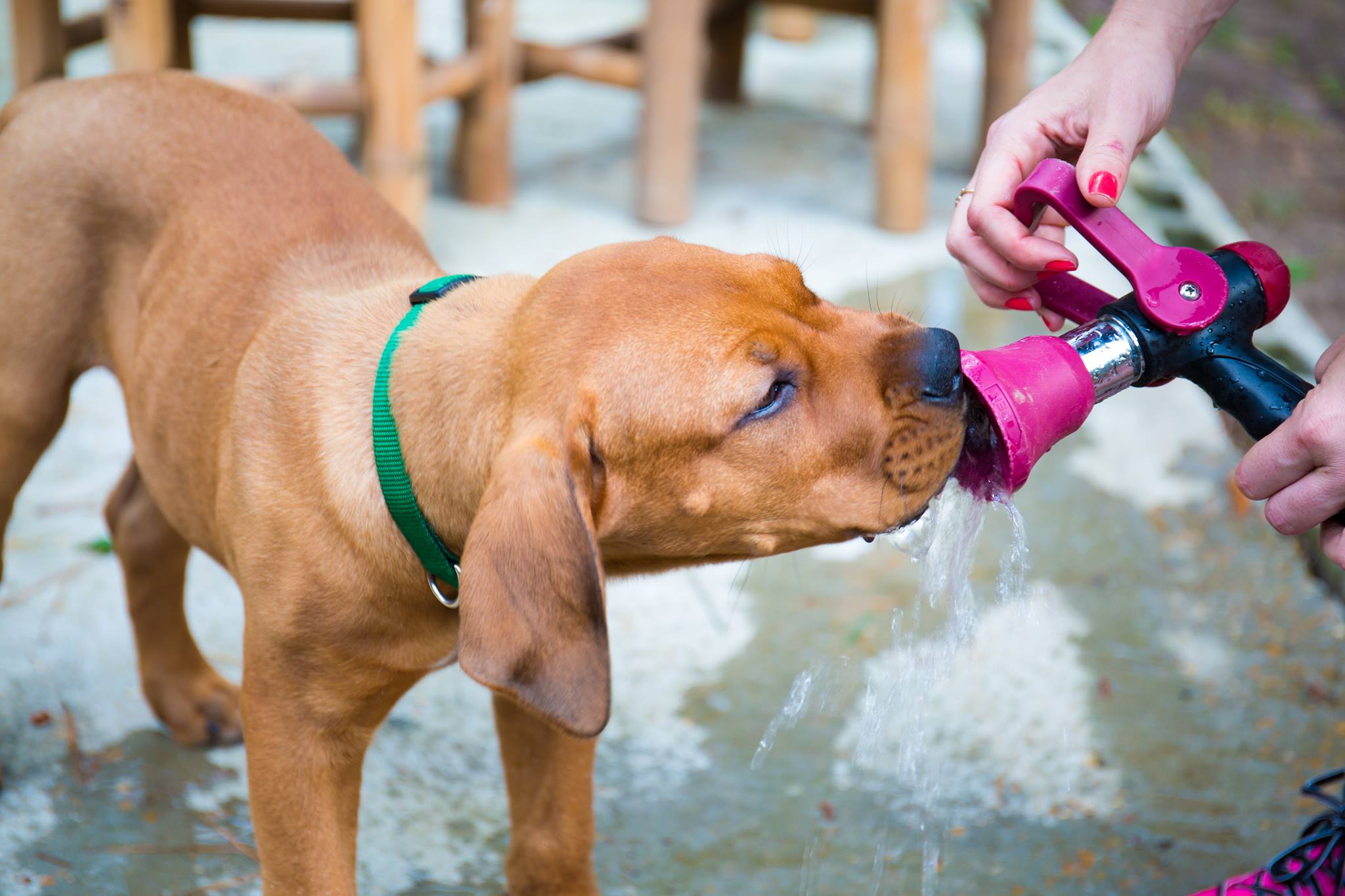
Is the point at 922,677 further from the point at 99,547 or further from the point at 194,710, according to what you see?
the point at 99,547

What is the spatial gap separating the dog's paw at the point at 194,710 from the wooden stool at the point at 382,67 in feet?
7.20

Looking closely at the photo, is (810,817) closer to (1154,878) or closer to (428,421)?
(1154,878)

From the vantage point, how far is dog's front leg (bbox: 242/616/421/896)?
7.32 feet

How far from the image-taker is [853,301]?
17.4ft

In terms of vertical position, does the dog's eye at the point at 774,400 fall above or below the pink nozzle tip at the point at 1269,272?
below

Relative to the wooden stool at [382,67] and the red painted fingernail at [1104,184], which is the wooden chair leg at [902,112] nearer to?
the wooden stool at [382,67]

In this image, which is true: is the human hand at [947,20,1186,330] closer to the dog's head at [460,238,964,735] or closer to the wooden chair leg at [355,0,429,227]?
the dog's head at [460,238,964,735]

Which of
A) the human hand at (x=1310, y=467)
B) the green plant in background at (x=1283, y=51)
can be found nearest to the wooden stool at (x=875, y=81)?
the green plant in background at (x=1283, y=51)

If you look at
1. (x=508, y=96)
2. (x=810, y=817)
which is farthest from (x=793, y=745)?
(x=508, y=96)

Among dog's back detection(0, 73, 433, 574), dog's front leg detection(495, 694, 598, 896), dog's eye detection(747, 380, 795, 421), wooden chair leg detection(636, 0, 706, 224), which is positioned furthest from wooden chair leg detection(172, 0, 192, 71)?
dog's eye detection(747, 380, 795, 421)

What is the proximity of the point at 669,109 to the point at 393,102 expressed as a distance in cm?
131

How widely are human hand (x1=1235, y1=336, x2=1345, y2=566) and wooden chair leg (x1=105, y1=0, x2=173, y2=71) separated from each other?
393 centimetres

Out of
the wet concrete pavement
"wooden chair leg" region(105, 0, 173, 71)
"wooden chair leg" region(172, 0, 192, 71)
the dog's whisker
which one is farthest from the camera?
"wooden chair leg" region(172, 0, 192, 71)

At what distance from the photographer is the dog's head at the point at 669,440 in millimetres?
1870
